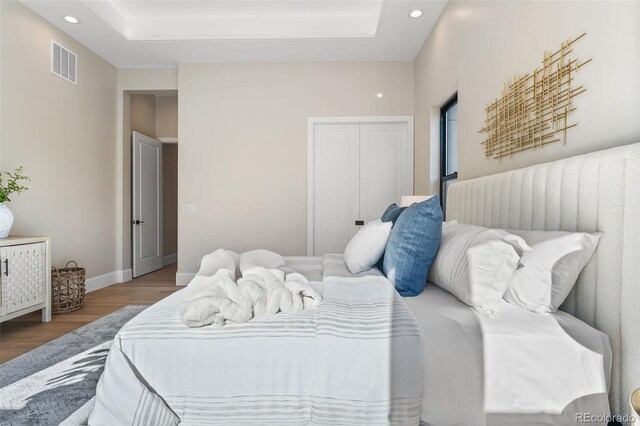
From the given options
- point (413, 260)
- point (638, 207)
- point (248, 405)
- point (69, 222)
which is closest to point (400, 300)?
point (413, 260)

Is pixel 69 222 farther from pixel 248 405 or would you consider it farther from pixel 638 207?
pixel 638 207

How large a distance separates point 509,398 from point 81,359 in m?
2.42

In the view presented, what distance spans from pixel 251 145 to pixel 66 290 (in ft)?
8.16

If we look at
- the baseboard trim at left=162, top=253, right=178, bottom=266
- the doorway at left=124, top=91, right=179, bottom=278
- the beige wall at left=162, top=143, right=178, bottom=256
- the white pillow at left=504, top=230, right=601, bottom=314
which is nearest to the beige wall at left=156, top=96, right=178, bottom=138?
the doorway at left=124, top=91, right=179, bottom=278

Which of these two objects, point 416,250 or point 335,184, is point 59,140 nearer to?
point 335,184

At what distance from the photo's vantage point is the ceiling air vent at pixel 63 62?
335 centimetres

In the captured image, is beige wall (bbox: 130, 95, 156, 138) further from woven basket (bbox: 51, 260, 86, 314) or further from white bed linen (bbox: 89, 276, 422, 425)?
white bed linen (bbox: 89, 276, 422, 425)

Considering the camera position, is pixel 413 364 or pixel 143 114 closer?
pixel 413 364

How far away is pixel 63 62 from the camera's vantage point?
11.4 feet

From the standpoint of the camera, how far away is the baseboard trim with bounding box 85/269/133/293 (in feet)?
12.7

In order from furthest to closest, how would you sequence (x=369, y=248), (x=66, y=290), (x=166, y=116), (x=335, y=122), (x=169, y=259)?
(x=169, y=259), (x=166, y=116), (x=335, y=122), (x=66, y=290), (x=369, y=248)

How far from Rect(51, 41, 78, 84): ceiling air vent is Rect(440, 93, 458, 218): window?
13.3 ft

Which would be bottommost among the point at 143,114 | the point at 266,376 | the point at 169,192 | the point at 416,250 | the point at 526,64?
the point at 266,376

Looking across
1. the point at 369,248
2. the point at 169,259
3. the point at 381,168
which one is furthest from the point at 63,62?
the point at 369,248
